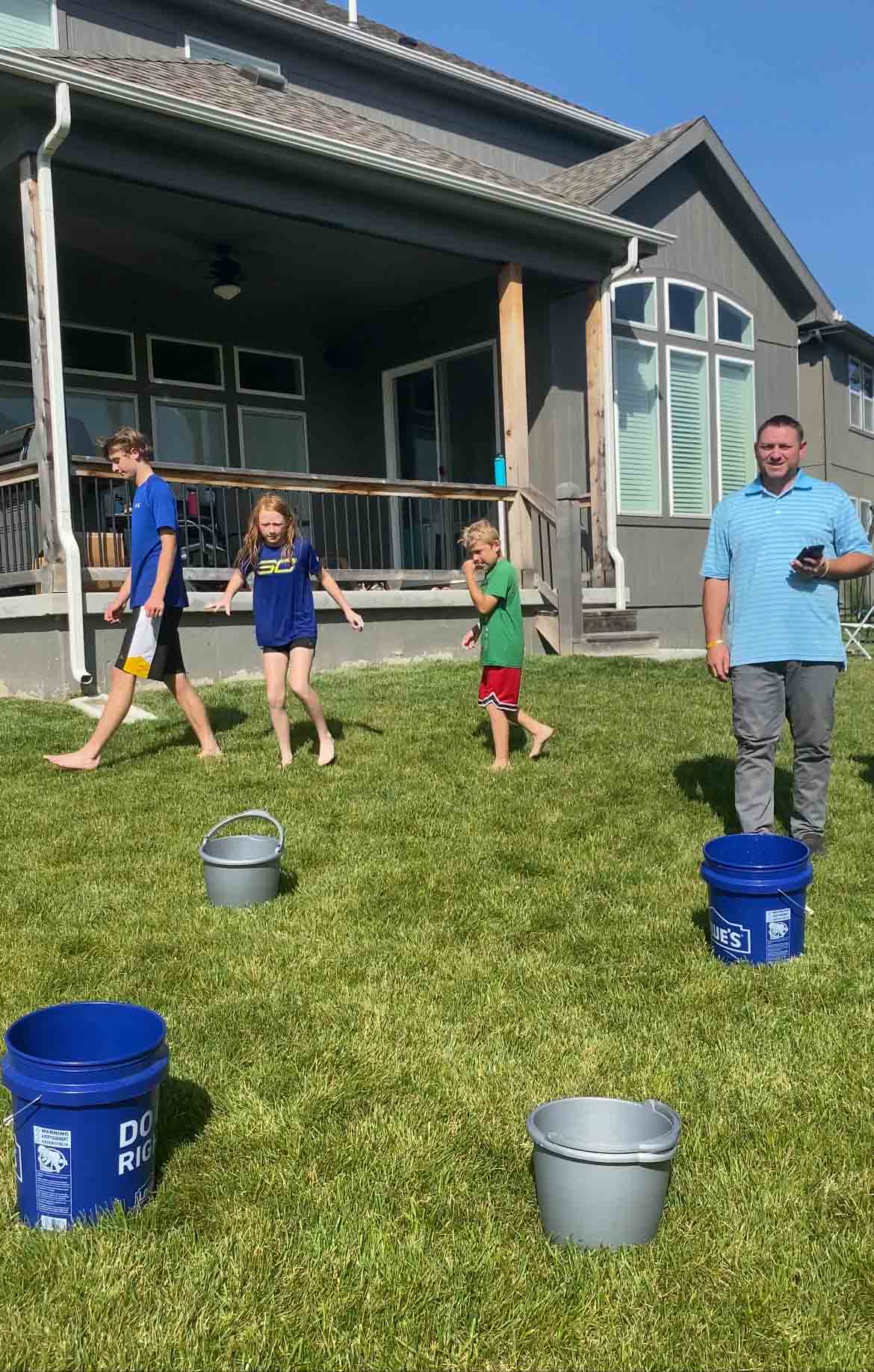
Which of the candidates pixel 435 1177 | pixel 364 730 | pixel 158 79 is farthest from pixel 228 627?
pixel 435 1177

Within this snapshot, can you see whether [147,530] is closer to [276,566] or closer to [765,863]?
[276,566]

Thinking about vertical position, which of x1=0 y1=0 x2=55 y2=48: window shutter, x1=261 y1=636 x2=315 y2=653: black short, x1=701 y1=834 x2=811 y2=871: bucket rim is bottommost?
x1=701 y1=834 x2=811 y2=871: bucket rim

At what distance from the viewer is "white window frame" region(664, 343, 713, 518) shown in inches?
572

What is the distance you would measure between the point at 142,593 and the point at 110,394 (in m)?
7.03

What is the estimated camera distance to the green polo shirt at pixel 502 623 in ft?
21.9

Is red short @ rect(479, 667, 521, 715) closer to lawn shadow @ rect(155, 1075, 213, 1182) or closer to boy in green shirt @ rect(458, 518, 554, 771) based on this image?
boy in green shirt @ rect(458, 518, 554, 771)

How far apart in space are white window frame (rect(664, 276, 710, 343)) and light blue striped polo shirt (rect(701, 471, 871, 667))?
33.9 feet

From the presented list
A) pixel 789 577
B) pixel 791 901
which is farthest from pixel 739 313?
pixel 791 901

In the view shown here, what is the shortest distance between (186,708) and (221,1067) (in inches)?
150

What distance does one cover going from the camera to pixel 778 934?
12.5ft

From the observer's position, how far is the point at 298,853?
5.06 m

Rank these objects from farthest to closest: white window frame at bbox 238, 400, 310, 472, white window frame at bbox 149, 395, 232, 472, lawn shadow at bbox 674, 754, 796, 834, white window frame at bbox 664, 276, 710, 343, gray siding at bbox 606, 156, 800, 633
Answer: white window frame at bbox 664, 276, 710, 343, gray siding at bbox 606, 156, 800, 633, white window frame at bbox 238, 400, 310, 472, white window frame at bbox 149, 395, 232, 472, lawn shadow at bbox 674, 754, 796, 834

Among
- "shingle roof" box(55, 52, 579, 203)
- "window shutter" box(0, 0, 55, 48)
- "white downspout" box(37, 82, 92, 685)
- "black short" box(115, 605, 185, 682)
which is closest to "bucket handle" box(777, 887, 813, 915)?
"black short" box(115, 605, 185, 682)

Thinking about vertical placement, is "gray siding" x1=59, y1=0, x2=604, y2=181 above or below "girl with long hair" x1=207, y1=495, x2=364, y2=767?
above
